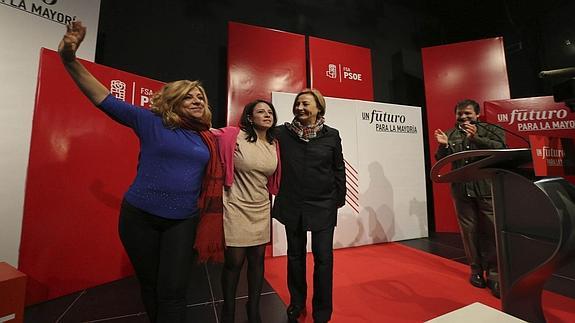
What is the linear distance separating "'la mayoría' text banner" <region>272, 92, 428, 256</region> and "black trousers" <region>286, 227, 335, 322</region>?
1632 mm

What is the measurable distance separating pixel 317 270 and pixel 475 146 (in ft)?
5.89

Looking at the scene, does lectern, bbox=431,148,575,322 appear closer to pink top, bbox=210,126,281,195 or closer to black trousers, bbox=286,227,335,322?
black trousers, bbox=286,227,335,322

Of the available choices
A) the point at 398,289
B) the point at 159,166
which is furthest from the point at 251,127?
the point at 398,289

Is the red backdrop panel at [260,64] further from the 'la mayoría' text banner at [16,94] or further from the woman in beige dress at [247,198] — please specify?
the 'la mayoría' text banner at [16,94]

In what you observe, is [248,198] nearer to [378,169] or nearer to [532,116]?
[378,169]

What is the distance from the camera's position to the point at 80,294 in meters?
2.08

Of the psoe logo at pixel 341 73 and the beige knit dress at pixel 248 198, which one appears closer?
the beige knit dress at pixel 248 198

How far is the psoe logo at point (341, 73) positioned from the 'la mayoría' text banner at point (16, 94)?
3088mm

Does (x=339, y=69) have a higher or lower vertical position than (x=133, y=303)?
higher

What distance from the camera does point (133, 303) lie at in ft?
6.45

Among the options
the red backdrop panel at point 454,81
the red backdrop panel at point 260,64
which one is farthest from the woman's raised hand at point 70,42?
the red backdrop panel at point 454,81

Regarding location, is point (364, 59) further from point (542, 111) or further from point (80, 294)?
point (80, 294)

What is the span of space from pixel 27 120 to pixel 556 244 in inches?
134

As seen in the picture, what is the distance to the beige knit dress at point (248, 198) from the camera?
1.48 metres
